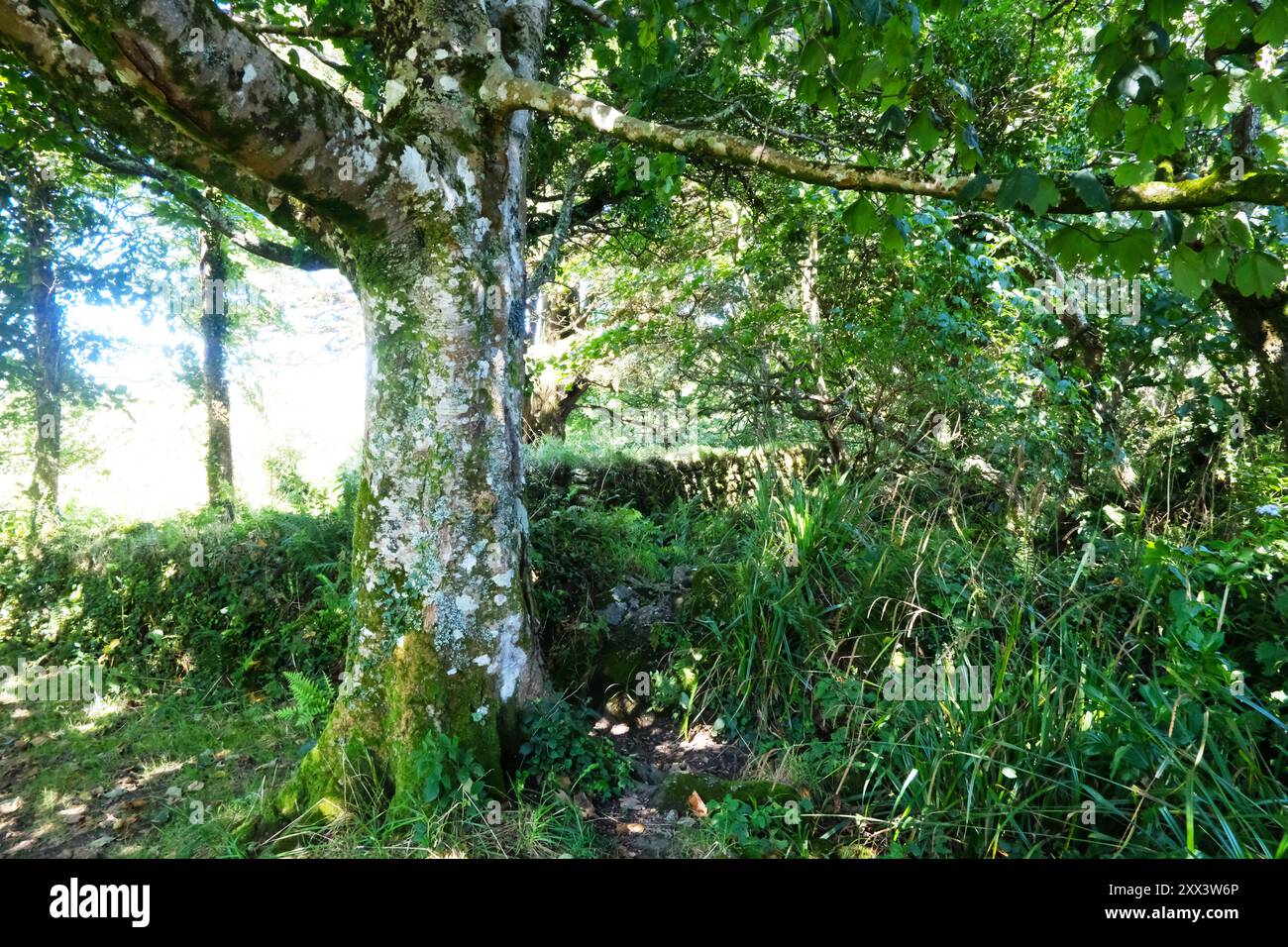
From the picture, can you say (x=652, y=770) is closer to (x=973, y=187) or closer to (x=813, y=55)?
(x=973, y=187)

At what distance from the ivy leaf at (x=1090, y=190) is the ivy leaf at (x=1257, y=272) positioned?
0.37 metres

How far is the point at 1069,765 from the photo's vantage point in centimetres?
231

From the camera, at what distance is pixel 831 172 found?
2367mm

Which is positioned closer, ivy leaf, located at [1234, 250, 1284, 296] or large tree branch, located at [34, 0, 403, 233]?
ivy leaf, located at [1234, 250, 1284, 296]

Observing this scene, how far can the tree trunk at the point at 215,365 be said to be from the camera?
8938mm

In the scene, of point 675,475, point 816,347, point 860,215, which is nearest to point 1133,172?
point 860,215

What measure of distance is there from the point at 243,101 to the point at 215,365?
8354 millimetres

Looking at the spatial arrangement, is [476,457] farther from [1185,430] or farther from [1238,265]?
[1185,430]

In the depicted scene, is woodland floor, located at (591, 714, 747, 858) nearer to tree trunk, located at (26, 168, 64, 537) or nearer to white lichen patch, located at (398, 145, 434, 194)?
white lichen patch, located at (398, 145, 434, 194)

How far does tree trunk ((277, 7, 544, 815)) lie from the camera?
2.90m

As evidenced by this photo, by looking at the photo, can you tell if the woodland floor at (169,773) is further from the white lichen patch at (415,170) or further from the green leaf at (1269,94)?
the green leaf at (1269,94)
